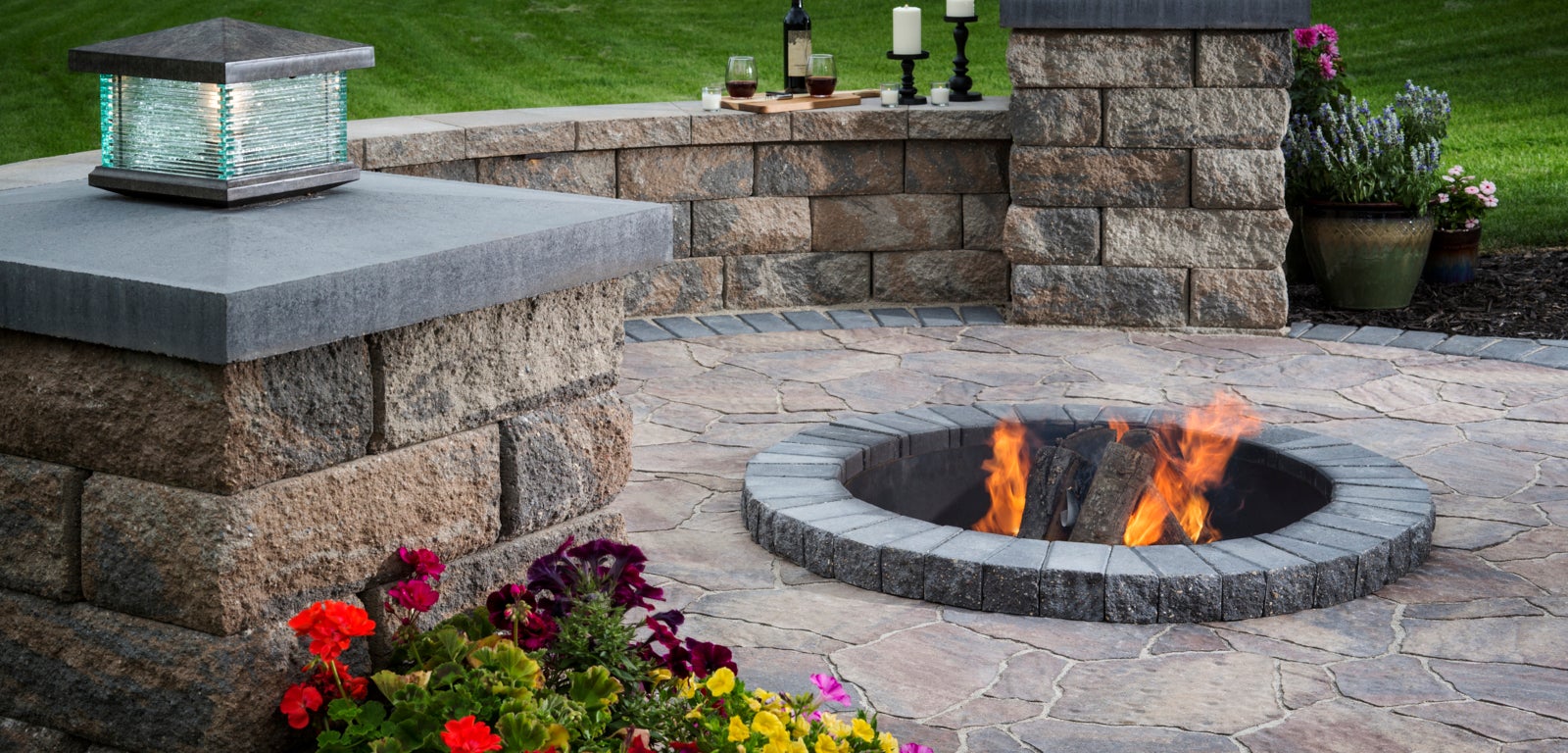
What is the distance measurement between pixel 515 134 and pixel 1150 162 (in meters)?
2.50

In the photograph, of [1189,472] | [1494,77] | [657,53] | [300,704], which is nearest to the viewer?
[300,704]

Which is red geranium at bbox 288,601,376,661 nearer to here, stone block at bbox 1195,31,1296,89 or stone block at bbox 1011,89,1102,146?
stone block at bbox 1011,89,1102,146

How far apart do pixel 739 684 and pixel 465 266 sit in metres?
0.75

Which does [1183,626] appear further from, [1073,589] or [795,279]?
[795,279]

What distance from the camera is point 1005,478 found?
461cm

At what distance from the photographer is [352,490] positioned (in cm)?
236

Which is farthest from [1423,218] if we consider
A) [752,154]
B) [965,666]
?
[965,666]

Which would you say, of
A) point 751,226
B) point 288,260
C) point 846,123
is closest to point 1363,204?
point 846,123

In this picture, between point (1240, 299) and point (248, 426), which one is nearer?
point (248, 426)

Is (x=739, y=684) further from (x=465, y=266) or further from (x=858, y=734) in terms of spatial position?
(x=465, y=266)

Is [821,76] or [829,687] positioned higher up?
[821,76]

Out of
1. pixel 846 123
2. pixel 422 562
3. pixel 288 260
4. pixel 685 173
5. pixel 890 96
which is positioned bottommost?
pixel 422 562

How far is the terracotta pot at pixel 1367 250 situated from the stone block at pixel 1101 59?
3.41 ft

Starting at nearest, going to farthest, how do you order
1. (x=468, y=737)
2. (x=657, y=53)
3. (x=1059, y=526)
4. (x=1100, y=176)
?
1. (x=468, y=737)
2. (x=1059, y=526)
3. (x=1100, y=176)
4. (x=657, y=53)
